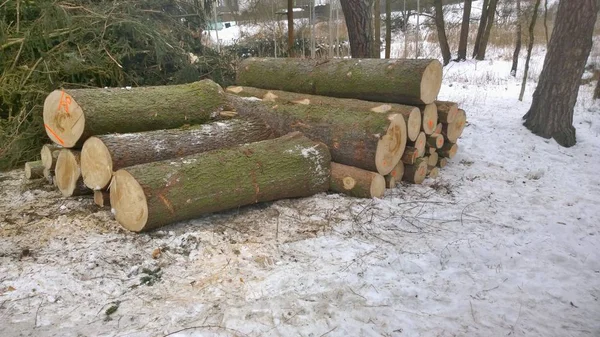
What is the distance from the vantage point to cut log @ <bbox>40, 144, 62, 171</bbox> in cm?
445

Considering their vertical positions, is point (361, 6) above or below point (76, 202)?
above

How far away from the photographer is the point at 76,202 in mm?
4152

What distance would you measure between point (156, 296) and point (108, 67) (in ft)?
14.5

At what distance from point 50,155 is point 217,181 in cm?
208

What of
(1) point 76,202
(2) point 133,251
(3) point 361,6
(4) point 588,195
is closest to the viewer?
(2) point 133,251

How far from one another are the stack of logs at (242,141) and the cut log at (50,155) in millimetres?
11

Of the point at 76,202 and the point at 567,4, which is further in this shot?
the point at 567,4

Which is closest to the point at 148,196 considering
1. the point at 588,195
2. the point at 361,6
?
the point at 588,195

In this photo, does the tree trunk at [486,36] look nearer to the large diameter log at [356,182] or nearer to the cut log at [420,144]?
the cut log at [420,144]

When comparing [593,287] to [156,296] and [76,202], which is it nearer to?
[156,296]

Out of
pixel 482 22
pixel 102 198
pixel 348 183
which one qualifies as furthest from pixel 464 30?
pixel 102 198

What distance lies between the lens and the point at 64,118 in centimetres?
410

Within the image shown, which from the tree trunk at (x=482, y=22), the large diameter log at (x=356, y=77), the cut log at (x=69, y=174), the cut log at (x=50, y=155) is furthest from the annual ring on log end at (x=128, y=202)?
the tree trunk at (x=482, y=22)

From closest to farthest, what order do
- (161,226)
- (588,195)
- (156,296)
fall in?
(156,296) → (161,226) → (588,195)
